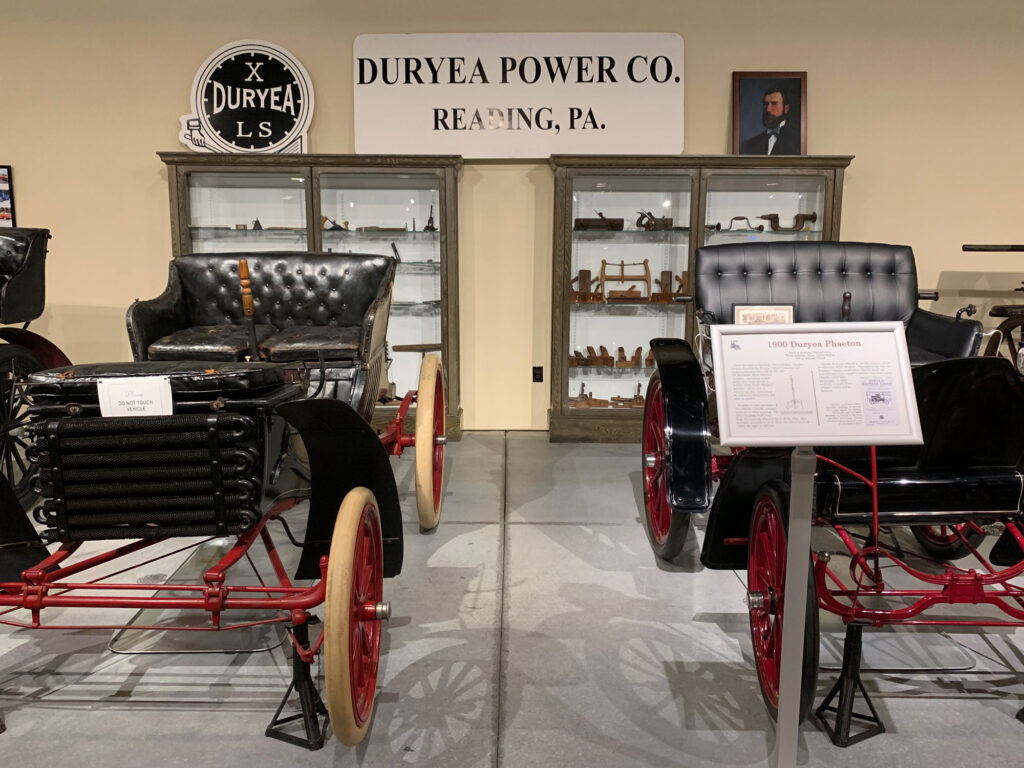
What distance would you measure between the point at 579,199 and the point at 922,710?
3778mm

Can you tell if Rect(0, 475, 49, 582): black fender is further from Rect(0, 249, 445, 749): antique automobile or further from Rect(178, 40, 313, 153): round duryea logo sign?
Rect(178, 40, 313, 153): round duryea logo sign

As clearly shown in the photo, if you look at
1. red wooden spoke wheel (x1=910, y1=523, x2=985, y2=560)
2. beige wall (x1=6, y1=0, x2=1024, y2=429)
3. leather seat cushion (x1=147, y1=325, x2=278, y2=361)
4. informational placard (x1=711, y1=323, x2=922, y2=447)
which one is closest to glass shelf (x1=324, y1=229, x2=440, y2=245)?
beige wall (x1=6, y1=0, x2=1024, y2=429)

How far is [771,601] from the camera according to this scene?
1952 millimetres

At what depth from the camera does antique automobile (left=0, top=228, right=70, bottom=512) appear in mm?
3377

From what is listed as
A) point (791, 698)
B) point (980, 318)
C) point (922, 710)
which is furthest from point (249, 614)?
point (980, 318)

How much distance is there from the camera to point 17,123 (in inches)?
195

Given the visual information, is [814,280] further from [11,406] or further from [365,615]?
[11,406]

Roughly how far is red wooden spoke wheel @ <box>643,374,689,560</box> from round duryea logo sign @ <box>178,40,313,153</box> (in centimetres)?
312

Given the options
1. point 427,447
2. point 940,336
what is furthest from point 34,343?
point 940,336

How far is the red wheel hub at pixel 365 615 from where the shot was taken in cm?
179

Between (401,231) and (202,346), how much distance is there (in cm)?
198

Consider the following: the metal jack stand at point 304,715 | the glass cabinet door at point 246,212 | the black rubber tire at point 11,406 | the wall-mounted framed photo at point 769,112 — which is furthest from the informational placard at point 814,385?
the glass cabinet door at point 246,212

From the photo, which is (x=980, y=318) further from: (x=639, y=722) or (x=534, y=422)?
(x=639, y=722)

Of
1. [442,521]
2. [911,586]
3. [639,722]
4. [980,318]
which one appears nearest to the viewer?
[639,722]
